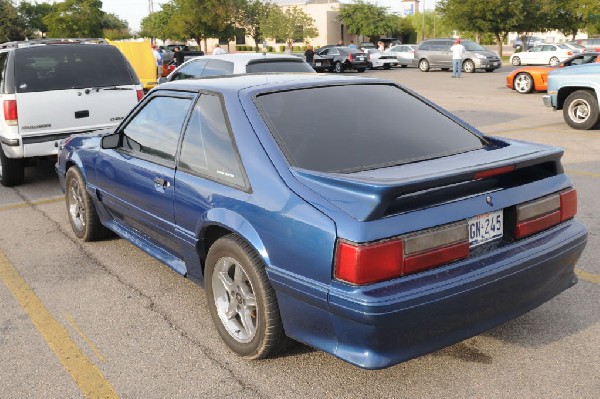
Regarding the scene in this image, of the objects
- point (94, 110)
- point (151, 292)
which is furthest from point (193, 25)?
point (151, 292)

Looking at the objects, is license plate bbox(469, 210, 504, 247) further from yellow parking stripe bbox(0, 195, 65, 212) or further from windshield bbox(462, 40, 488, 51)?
windshield bbox(462, 40, 488, 51)

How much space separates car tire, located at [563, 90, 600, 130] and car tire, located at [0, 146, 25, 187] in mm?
9638

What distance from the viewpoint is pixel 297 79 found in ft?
12.9

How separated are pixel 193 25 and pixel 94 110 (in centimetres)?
5482

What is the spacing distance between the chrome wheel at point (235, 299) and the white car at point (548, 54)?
31773mm

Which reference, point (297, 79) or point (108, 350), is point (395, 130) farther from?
point (108, 350)

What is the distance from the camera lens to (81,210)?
5691 mm

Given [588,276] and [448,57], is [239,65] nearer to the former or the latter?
[588,276]

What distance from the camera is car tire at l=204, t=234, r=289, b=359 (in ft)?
10.4

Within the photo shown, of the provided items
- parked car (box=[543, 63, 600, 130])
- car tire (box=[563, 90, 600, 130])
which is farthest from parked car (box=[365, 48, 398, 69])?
car tire (box=[563, 90, 600, 130])

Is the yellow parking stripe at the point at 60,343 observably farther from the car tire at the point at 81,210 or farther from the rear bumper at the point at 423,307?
the rear bumper at the point at 423,307

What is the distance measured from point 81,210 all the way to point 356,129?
127 inches

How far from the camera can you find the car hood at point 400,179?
8.95 feet

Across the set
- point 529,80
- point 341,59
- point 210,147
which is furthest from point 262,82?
point 341,59
